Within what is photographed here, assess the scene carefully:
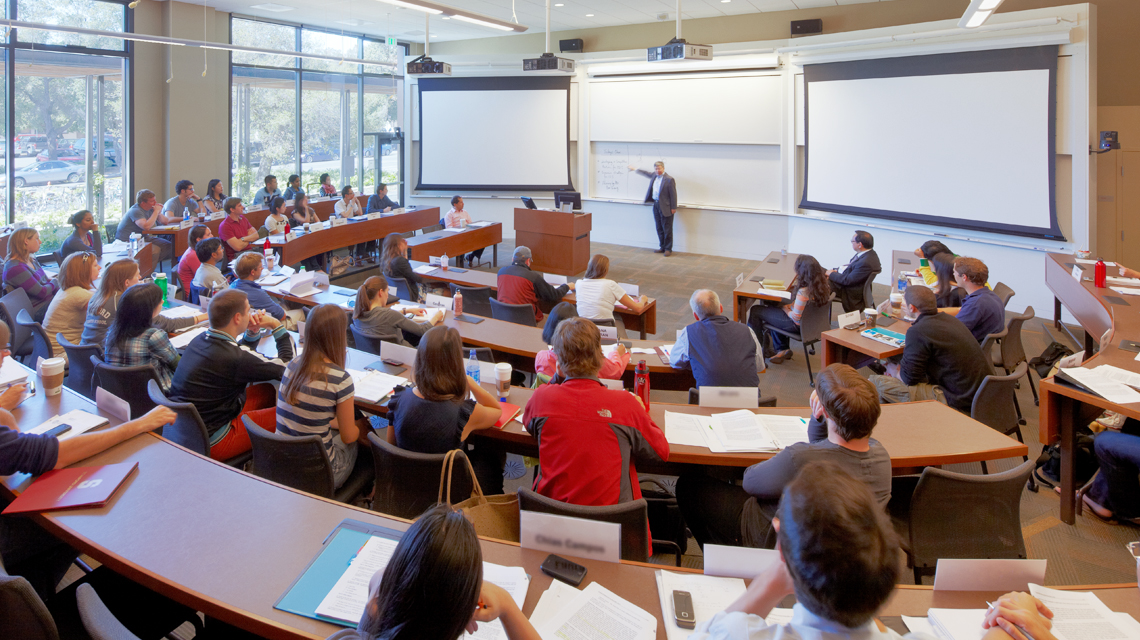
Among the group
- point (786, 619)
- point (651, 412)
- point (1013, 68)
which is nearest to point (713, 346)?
point (651, 412)

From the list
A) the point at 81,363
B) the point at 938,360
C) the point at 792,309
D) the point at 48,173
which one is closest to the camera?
the point at 81,363

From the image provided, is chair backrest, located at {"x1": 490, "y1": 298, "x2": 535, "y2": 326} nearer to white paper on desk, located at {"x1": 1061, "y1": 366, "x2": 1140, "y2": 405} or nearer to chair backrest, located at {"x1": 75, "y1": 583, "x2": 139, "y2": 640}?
white paper on desk, located at {"x1": 1061, "y1": 366, "x2": 1140, "y2": 405}

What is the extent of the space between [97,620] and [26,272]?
17.4ft

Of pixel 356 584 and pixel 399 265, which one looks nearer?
pixel 356 584

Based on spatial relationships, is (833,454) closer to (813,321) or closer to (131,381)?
(131,381)

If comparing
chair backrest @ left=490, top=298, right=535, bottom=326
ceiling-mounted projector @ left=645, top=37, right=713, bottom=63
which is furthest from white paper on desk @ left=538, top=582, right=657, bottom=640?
ceiling-mounted projector @ left=645, top=37, right=713, bottom=63

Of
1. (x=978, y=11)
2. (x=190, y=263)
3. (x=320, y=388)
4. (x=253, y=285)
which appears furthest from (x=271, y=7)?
(x=320, y=388)

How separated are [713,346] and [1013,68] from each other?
6453 millimetres

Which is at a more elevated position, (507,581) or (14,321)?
(14,321)

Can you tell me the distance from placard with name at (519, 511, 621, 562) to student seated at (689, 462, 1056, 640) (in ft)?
2.22

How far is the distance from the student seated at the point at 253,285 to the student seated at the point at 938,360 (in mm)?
3977

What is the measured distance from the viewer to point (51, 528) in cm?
223

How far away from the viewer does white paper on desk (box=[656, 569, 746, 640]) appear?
5.99 feet

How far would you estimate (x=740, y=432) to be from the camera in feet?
10.2
